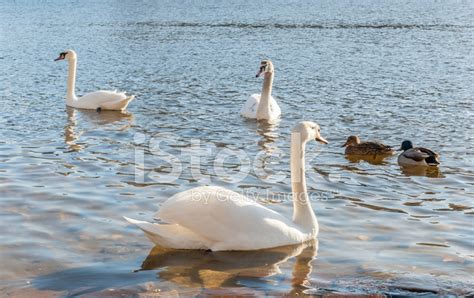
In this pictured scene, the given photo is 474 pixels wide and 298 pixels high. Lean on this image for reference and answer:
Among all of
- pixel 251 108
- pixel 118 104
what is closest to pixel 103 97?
pixel 118 104

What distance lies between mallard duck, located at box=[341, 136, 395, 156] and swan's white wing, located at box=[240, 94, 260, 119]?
10.0ft

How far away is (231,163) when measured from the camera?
1086 cm

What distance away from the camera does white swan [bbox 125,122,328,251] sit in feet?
21.7

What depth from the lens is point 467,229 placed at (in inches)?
314

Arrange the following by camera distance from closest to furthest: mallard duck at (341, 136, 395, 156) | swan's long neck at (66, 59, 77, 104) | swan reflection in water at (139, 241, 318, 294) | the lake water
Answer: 1. swan reflection in water at (139, 241, 318, 294)
2. the lake water
3. mallard duck at (341, 136, 395, 156)
4. swan's long neck at (66, 59, 77, 104)

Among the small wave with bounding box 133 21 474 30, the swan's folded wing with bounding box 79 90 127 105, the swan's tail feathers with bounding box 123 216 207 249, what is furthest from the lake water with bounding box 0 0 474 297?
the small wave with bounding box 133 21 474 30

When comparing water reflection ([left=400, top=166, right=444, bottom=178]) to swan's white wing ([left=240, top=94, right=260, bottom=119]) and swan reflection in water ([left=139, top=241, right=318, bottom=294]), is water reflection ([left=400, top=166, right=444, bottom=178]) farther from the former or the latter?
swan's white wing ([left=240, top=94, right=260, bottom=119])

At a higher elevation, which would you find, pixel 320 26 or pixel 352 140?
pixel 320 26

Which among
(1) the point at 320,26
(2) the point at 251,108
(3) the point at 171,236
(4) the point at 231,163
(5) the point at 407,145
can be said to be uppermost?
(1) the point at 320,26

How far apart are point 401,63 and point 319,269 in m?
16.6

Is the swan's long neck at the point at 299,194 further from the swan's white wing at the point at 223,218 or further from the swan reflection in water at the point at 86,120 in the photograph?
the swan reflection in water at the point at 86,120

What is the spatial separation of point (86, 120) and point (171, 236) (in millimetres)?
8399

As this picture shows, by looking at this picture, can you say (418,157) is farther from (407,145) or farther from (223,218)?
(223,218)

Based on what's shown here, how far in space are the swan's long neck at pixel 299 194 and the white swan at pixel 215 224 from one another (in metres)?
0.24
